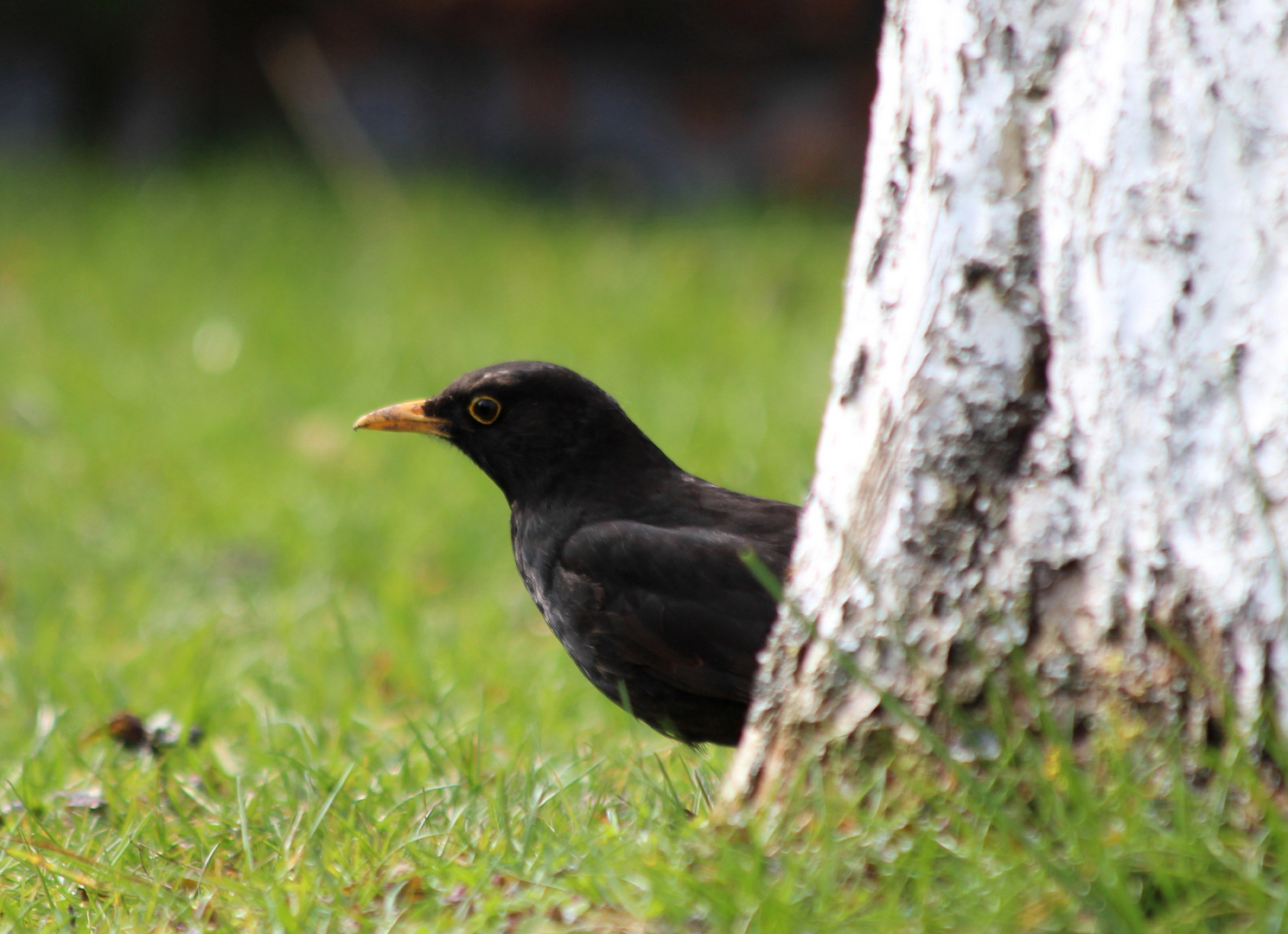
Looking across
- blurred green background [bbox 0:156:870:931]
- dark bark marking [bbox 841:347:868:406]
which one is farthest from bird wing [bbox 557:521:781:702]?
dark bark marking [bbox 841:347:868:406]

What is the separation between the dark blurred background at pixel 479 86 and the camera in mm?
8211

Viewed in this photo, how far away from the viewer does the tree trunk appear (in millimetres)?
1478

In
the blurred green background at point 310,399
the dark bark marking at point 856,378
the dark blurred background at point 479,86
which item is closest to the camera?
the dark bark marking at point 856,378

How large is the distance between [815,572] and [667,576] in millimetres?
604

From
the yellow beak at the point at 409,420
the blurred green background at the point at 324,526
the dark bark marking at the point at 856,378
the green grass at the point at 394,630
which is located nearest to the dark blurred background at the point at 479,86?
the blurred green background at the point at 324,526

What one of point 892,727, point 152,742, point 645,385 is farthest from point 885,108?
point 645,385

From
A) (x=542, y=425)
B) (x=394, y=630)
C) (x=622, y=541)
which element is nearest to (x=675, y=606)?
(x=622, y=541)

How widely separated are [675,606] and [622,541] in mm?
170

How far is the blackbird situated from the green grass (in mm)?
157

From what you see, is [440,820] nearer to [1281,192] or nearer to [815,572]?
[815,572]

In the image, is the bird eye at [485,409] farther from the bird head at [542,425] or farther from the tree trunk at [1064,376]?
the tree trunk at [1064,376]

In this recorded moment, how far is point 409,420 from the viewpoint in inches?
108

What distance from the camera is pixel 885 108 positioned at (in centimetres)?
183

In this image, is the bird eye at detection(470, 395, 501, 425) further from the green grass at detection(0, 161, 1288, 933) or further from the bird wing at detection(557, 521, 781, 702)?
the green grass at detection(0, 161, 1288, 933)
